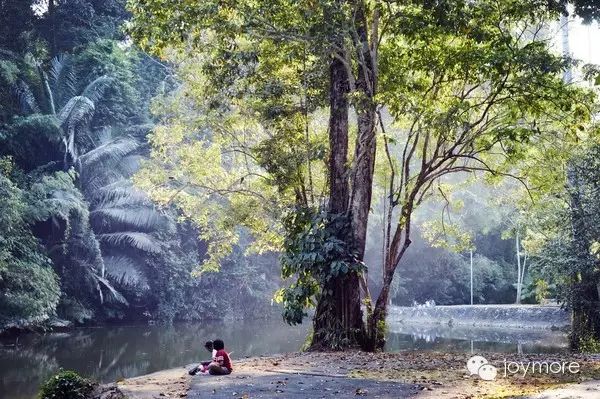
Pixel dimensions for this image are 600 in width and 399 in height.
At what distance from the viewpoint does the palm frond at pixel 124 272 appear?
86.7 feet

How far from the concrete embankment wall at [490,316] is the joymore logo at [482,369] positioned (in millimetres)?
17652

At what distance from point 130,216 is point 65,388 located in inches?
839

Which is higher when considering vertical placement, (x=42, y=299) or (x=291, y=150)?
(x=291, y=150)

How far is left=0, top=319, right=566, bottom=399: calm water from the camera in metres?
16.0

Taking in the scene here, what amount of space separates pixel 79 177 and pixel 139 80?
791 centimetres

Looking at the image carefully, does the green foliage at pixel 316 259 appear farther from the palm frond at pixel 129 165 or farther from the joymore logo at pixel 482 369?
the palm frond at pixel 129 165

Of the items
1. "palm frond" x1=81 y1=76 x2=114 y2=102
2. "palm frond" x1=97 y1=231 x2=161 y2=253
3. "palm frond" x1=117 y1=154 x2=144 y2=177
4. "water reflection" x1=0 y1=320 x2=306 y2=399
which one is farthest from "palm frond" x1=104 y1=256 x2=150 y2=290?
"palm frond" x1=81 y1=76 x2=114 y2=102

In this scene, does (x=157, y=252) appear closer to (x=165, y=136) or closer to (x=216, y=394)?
(x=165, y=136)

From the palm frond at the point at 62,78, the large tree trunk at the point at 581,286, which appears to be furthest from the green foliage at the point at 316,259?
the palm frond at the point at 62,78

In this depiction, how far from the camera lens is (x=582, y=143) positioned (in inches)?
611

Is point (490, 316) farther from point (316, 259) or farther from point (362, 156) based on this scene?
point (316, 259)

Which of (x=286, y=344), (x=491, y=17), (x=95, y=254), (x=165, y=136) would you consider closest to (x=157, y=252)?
(x=95, y=254)

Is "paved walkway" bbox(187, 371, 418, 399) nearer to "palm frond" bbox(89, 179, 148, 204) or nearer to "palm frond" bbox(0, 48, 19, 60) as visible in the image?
"palm frond" bbox(89, 179, 148, 204)

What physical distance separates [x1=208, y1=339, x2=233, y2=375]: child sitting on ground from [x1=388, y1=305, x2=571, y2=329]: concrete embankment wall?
19332 mm
